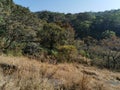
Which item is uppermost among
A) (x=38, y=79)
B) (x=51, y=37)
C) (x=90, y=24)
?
(x=38, y=79)

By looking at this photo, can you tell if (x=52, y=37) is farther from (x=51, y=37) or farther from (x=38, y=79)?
(x=38, y=79)

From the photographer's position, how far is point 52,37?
4203 cm

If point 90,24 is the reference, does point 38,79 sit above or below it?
above

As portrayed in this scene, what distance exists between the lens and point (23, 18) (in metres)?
26.6

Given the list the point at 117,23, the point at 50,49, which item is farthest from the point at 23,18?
the point at 117,23

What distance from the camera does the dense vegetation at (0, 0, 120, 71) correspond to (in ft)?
77.5

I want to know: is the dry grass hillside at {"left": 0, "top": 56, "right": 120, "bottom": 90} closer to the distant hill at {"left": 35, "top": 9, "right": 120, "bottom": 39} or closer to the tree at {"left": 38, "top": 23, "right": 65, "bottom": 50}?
the tree at {"left": 38, "top": 23, "right": 65, "bottom": 50}

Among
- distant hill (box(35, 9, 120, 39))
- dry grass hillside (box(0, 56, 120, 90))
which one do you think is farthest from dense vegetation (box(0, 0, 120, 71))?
dry grass hillside (box(0, 56, 120, 90))

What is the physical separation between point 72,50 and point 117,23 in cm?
4548

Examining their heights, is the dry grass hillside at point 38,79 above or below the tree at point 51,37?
above

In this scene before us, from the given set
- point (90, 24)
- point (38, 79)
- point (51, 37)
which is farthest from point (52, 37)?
point (38, 79)

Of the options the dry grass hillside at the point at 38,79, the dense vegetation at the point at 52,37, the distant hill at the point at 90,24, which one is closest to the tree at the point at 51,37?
the dense vegetation at the point at 52,37

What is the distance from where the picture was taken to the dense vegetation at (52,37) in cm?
2361

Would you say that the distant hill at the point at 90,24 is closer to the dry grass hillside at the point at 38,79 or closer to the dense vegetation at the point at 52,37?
the dense vegetation at the point at 52,37
